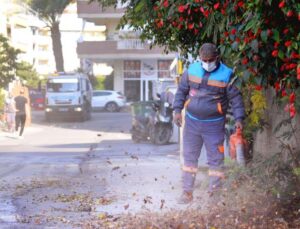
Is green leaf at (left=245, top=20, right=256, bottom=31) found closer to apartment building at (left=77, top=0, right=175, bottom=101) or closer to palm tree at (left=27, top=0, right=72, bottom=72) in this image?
palm tree at (left=27, top=0, right=72, bottom=72)

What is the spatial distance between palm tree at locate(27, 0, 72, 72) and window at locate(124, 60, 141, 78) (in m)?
6.89

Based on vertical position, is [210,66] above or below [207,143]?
above

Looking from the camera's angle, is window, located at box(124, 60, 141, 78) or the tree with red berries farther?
window, located at box(124, 60, 141, 78)

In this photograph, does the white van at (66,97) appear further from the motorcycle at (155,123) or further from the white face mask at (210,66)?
the white face mask at (210,66)

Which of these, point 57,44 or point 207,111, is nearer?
point 207,111

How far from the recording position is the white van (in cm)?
3603

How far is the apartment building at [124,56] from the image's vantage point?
159ft

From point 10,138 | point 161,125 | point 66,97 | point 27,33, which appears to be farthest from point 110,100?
point 27,33

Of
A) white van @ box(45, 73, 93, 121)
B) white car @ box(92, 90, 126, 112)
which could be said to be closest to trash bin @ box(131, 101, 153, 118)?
white van @ box(45, 73, 93, 121)

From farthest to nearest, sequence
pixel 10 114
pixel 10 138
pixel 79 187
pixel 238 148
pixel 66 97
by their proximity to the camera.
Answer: pixel 66 97
pixel 10 114
pixel 10 138
pixel 79 187
pixel 238 148

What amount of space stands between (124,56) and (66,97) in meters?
14.0

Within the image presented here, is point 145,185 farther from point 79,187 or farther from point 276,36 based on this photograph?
point 276,36

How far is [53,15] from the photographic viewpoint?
1761 inches

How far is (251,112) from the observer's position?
27.0 feet
